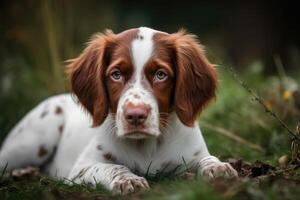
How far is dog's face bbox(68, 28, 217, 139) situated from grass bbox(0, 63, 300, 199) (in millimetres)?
541

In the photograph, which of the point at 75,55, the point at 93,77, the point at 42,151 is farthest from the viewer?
the point at 75,55

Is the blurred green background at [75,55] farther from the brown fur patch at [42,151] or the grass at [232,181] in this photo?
the brown fur patch at [42,151]

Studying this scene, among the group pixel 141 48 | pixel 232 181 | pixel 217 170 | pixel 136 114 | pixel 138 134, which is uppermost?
pixel 141 48

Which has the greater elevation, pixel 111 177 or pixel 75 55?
pixel 75 55

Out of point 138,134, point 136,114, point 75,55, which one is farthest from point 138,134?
point 75,55

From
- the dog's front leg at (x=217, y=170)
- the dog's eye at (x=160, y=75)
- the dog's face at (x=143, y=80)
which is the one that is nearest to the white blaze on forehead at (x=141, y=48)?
the dog's face at (x=143, y=80)

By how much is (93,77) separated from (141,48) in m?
0.57

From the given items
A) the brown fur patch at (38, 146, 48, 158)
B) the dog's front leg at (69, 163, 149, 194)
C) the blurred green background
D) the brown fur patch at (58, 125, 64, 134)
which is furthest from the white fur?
the brown fur patch at (38, 146, 48, 158)

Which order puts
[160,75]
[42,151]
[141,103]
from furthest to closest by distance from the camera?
[42,151] < [160,75] < [141,103]

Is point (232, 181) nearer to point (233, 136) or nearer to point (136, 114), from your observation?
point (136, 114)

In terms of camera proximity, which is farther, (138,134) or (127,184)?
(138,134)

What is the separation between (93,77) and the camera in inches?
239

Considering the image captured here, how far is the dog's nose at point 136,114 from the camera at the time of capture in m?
5.31

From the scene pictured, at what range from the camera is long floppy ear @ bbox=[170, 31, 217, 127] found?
584 centimetres
